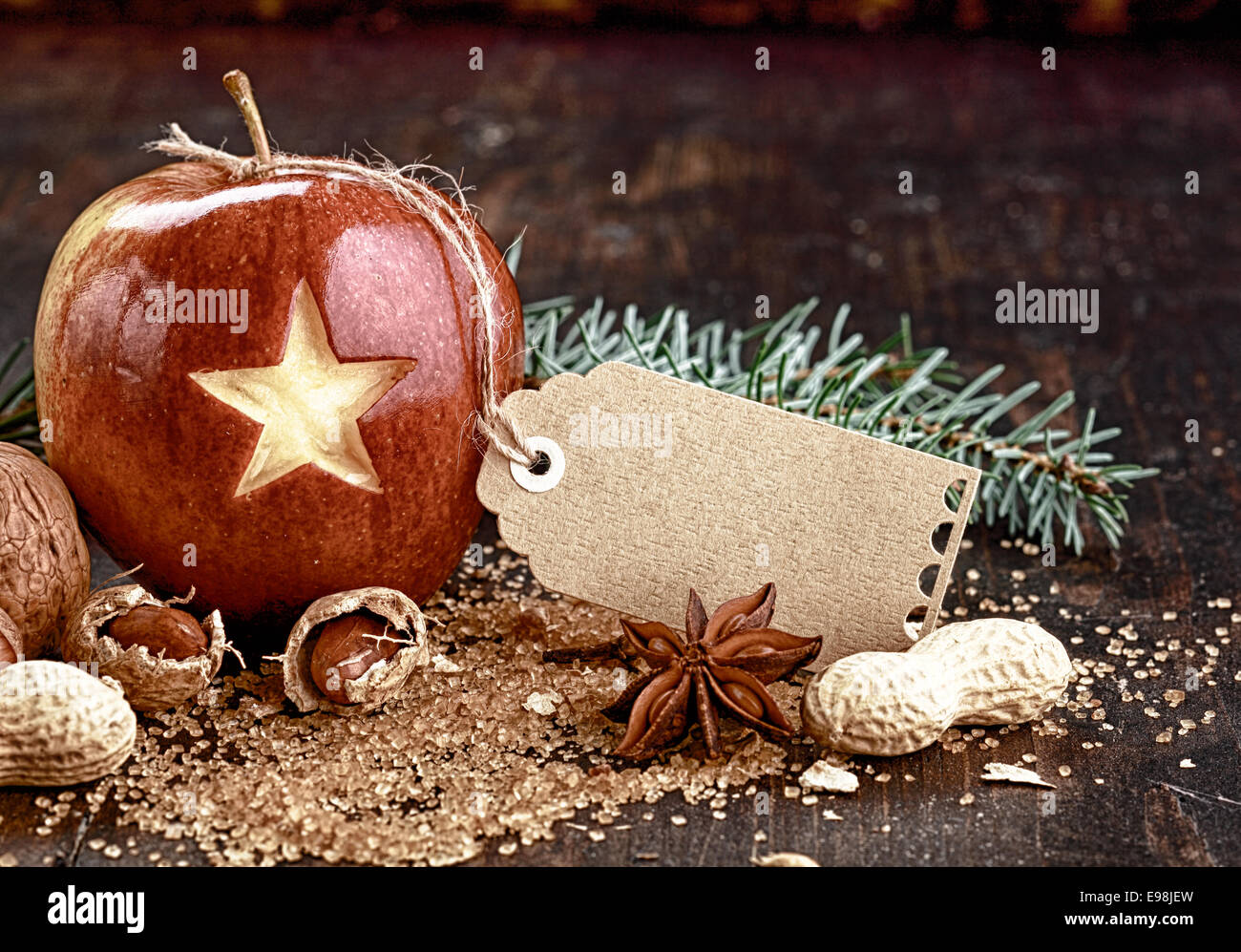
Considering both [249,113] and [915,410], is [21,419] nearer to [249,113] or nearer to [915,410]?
[249,113]

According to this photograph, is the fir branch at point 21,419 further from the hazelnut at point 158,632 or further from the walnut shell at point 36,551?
the hazelnut at point 158,632

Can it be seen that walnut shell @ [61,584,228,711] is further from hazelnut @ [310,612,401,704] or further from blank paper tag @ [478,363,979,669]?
blank paper tag @ [478,363,979,669]

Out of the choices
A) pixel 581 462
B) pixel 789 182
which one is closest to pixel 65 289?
pixel 581 462

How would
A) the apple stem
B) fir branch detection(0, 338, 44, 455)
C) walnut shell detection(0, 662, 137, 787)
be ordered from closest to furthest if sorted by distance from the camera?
walnut shell detection(0, 662, 137, 787)
the apple stem
fir branch detection(0, 338, 44, 455)

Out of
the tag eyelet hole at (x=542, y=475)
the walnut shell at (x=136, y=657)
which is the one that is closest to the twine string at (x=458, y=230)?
the tag eyelet hole at (x=542, y=475)

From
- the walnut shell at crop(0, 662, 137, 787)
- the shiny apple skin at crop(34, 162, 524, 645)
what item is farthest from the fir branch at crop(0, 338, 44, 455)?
the walnut shell at crop(0, 662, 137, 787)

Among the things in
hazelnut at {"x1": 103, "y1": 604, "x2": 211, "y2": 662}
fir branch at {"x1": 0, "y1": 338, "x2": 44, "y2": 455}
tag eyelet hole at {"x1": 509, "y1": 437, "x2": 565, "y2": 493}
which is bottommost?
hazelnut at {"x1": 103, "y1": 604, "x2": 211, "y2": 662}

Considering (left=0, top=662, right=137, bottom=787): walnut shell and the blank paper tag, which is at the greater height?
the blank paper tag
